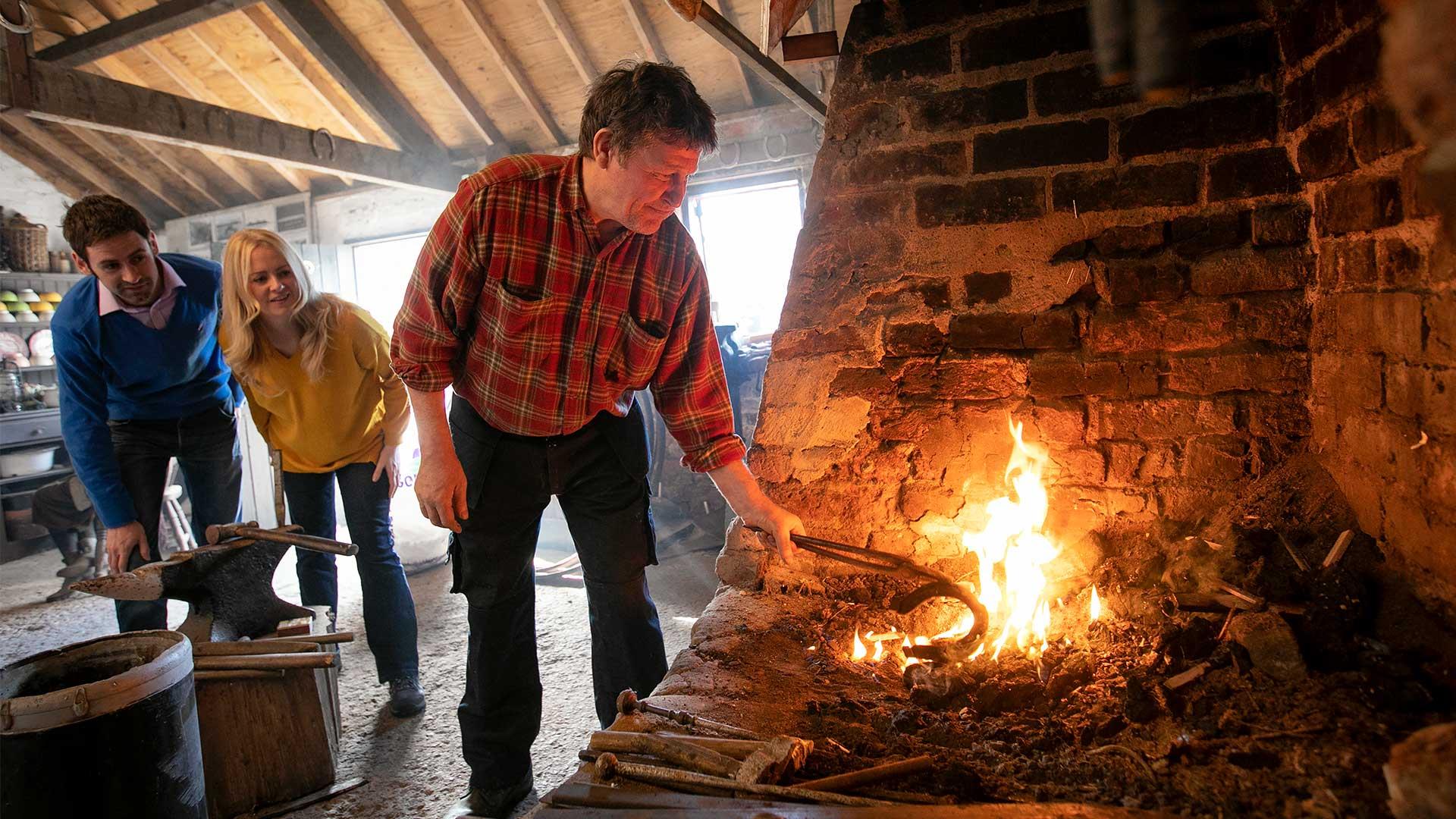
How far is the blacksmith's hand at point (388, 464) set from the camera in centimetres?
309

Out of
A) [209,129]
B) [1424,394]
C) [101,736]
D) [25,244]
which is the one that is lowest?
[101,736]

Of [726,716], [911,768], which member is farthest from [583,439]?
[911,768]

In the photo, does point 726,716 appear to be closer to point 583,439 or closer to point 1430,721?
point 583,439

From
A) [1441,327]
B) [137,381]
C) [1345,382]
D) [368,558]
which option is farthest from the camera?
[368,558]

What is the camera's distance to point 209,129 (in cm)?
514

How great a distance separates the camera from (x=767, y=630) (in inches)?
80.0

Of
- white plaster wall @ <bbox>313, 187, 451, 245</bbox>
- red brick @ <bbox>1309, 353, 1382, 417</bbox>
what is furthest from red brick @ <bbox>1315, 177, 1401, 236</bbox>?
white plaster wall @ <bbox>313, 187, 451, 245</bbox>

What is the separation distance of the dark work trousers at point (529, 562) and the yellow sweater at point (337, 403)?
1050 millimetres

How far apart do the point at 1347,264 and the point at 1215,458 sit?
1.79 feet

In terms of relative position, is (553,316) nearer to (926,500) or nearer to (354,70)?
(926,500)

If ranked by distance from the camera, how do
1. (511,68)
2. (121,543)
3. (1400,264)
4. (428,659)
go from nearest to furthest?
1. (1400,264)
2. (121,543)
3. (428,659)
4. (511,68)

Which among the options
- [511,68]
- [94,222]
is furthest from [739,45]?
[511,68]

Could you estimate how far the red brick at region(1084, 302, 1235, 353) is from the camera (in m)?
2.01

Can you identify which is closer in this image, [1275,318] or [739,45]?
[1275,318]
